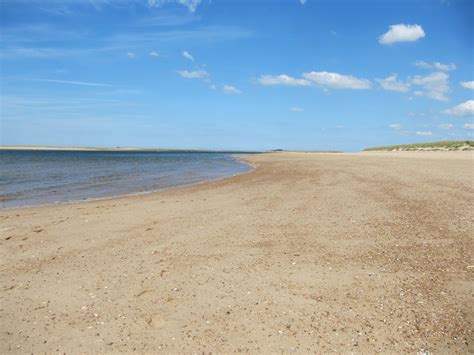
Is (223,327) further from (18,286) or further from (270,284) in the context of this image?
(18,286)

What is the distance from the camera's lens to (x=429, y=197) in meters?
11.7

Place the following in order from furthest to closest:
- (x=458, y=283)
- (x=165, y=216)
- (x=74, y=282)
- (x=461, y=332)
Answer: (x=165, y=216) < (x=74, y=282) < (x=458, y=283) < (x=461, y=332)

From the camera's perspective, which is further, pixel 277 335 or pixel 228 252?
pixel 228 252

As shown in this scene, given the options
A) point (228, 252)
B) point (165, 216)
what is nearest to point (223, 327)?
point (228, 252)

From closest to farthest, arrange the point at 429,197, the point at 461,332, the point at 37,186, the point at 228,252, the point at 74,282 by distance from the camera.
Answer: the point at 461,332 → the point at 74,282 → the point at 228,252 → the point at 429,197 → the point at 37,186

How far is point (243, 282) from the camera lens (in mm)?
5375

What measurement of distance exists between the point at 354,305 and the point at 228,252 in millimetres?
2831

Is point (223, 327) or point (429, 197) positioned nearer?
point (223, 327)

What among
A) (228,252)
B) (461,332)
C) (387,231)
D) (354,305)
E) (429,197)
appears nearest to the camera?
(461,332)

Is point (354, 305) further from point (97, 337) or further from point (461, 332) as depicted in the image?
point (97, 337)

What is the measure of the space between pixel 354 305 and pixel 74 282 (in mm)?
4437

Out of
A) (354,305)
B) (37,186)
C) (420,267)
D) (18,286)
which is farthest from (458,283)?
(37,186)

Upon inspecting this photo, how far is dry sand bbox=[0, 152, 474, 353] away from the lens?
157 inches

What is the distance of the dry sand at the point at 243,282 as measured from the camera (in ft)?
13.1
